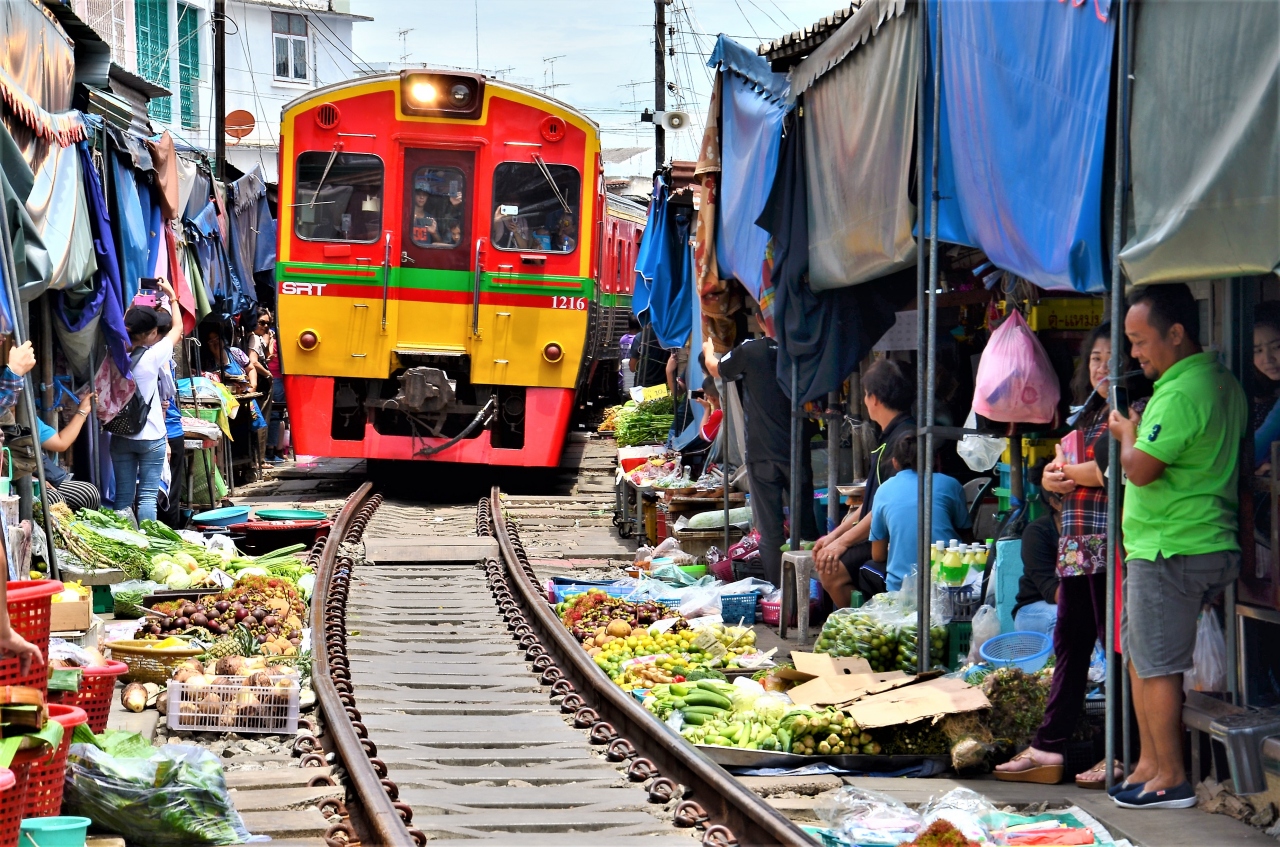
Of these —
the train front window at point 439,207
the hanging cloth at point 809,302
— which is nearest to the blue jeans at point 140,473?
the train front window at point 439,207

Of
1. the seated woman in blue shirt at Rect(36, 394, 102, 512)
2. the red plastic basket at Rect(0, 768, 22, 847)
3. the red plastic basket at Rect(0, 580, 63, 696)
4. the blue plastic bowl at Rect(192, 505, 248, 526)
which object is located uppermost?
the seated woman in blue shirt at Rect(36, 394, 102, 512)

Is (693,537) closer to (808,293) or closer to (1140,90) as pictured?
(808,293)

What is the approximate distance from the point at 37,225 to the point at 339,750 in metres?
4.07

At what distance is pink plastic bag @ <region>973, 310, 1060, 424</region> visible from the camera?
21.9ft

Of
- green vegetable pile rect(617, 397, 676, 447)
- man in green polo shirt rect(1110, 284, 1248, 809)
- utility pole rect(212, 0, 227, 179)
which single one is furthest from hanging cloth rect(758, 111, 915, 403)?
utility pole rect(212, 0, 227, 179)

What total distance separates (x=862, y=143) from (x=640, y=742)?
10.3 ft

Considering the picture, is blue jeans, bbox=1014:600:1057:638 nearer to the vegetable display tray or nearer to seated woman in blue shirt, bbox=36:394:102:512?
the vegetable display tray

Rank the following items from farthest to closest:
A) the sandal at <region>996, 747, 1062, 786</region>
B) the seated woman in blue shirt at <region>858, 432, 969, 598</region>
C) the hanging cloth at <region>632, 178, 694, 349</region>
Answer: the hanging cloth at <region>632, 178, 694, 349</region>, the seated woman in blue shirt at <region>858, 432, 969, 598</region>, the sandal at <region>996, 747, 1062, 786</region>

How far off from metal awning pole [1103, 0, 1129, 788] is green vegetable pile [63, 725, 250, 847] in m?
2.87

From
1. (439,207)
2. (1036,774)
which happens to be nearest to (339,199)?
(439,207)

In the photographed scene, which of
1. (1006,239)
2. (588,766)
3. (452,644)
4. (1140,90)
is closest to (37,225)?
(452,644)

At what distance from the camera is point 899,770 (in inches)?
231

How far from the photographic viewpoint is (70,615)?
738cm

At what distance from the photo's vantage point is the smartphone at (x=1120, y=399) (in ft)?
17.3
